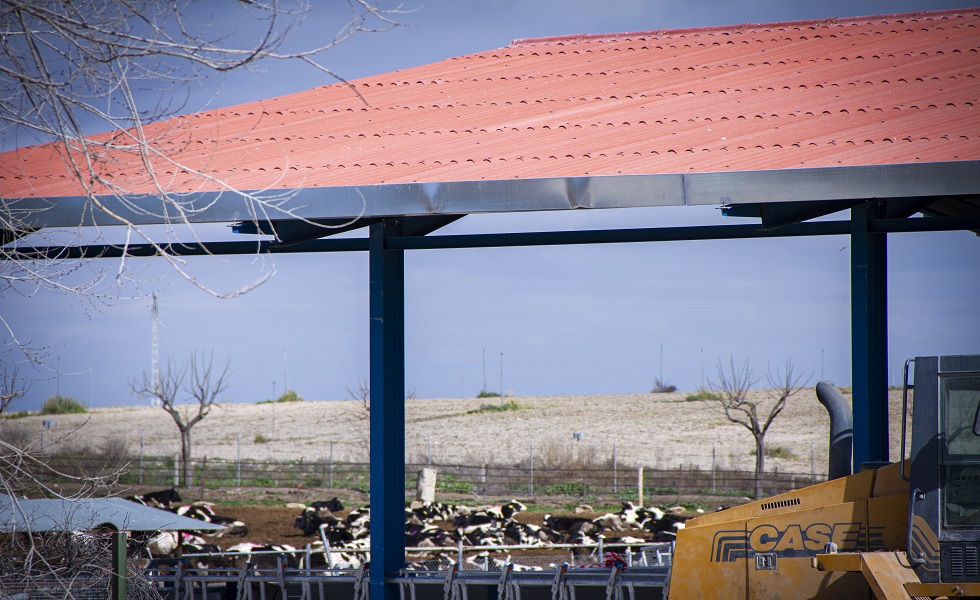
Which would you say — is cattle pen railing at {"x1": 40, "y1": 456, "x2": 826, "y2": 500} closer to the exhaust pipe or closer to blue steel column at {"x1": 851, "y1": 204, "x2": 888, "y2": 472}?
blue steel column at {"x1": 851, "y1": 204, "x2": 888, "y2": 472}

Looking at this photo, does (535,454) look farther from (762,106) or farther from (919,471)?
(919,471)

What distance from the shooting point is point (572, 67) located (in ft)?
48.6

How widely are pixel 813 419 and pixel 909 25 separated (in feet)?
151

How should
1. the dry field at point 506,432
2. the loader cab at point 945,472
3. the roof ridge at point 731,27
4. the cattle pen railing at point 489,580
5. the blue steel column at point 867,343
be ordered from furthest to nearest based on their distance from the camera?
the dry field at point 506,432 → the roof ridge at point 731,27 → the cattle pen railing at point 489,580 → the blue steel column at point 867,343 → the loader cab at point 945,472

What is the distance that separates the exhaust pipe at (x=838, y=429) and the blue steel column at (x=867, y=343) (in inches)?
49.7

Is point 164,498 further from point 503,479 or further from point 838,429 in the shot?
point 838,429

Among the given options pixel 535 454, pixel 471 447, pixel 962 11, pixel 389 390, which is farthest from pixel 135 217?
pixel 471 447

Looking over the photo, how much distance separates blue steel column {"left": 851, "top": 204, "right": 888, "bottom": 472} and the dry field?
33.4 meters

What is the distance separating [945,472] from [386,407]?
6.06 meters

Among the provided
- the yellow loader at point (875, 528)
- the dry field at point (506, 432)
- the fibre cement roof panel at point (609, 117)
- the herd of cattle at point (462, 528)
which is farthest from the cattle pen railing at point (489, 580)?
the dry field at point (506, 432)

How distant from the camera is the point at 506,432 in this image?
57062mm

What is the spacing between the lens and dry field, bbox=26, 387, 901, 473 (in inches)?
1914

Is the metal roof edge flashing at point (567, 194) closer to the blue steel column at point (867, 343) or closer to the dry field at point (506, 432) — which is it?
the blue steel column at point (867, 343)

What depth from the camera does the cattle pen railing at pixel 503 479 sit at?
1425 inches
